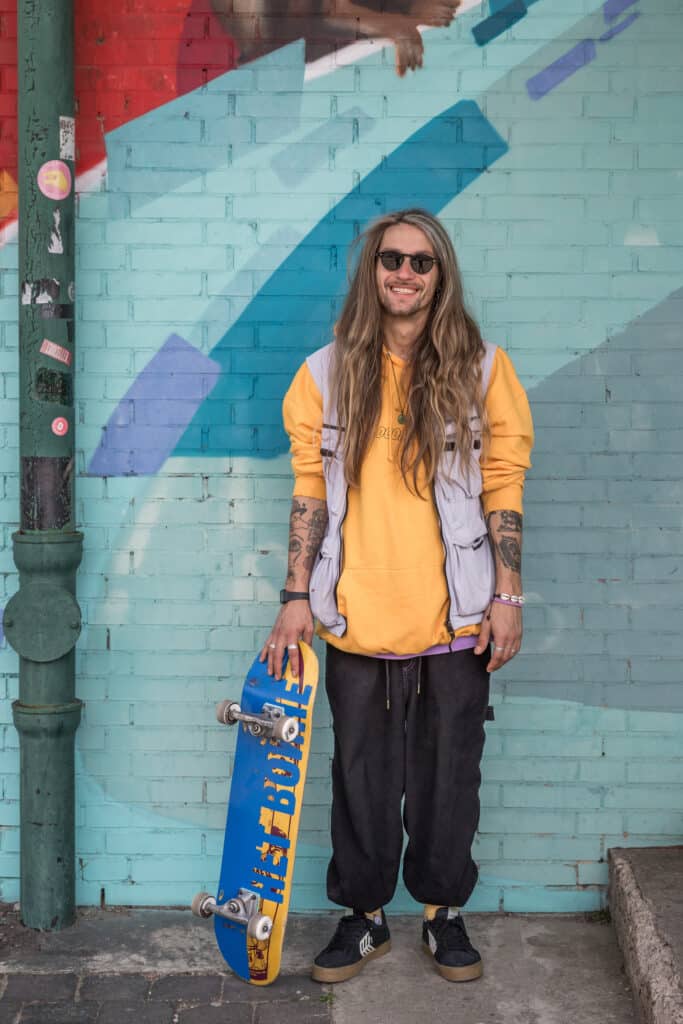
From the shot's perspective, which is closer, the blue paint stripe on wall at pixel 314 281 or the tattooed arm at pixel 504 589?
the tattooed arm at pixel 504 589

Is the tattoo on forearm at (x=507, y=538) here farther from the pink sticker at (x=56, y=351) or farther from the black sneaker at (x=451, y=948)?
the pink sticker at (x=56, y=351)

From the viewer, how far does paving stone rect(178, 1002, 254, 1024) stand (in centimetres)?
330

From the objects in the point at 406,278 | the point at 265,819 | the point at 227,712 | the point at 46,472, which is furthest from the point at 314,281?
the point at 265,819

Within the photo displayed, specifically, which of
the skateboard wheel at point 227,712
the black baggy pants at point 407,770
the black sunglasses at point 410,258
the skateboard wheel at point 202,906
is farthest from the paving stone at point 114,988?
the black sunglasses at point 410,258

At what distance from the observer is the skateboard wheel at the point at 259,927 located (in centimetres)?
333

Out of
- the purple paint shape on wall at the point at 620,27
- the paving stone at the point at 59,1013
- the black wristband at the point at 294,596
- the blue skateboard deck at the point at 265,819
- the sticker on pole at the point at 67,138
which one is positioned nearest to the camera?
the paving stone at the point at 59,1013

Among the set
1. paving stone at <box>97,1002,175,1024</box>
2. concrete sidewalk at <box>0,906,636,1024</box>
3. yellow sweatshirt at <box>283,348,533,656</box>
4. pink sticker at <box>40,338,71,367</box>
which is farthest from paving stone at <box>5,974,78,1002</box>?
pink sticker at <box>40,338,71,367</box>

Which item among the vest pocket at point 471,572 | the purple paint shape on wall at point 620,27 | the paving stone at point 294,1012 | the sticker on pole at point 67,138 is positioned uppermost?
the purple paint shape on wall at point 620,27

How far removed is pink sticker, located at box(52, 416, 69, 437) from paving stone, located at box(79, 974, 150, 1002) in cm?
167

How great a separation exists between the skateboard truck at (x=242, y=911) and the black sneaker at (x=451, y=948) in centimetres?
56

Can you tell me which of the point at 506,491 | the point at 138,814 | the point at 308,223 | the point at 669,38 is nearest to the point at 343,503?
the point at 506,491

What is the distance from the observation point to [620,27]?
12.8 ft

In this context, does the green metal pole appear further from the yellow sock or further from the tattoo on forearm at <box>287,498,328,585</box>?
the yellow sock

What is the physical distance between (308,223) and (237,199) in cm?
25
